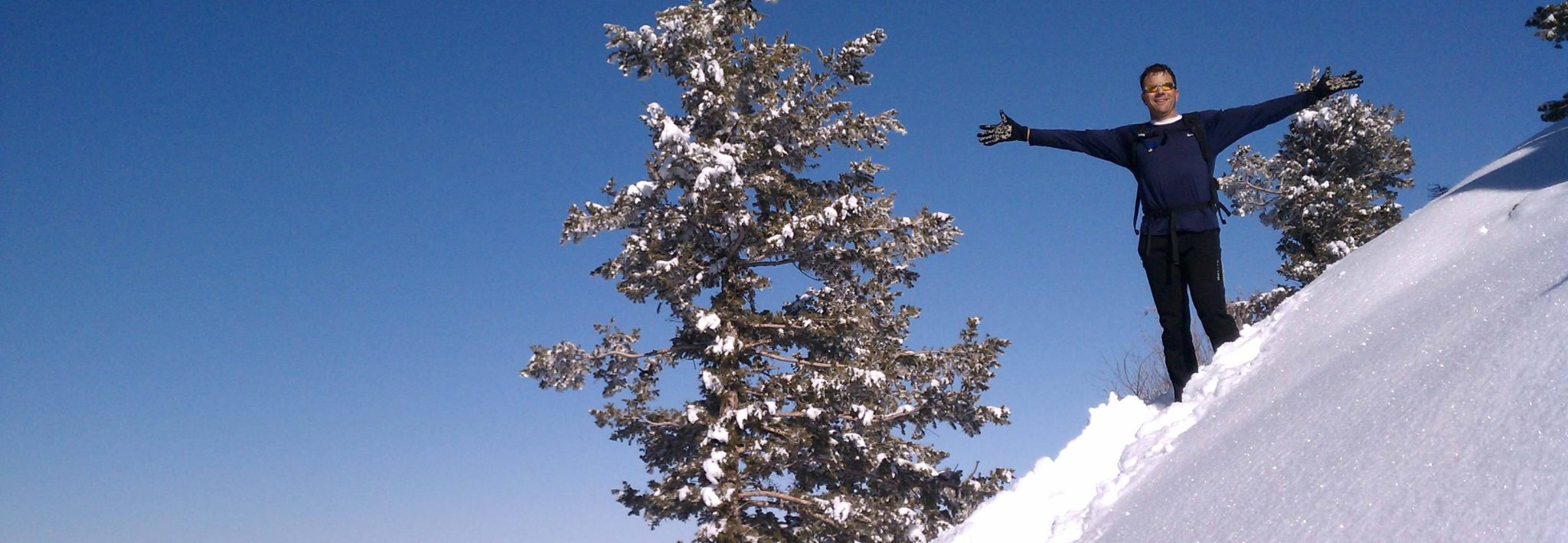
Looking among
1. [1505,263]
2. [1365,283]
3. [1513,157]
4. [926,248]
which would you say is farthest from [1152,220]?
[926,248]

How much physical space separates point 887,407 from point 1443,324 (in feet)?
32.0

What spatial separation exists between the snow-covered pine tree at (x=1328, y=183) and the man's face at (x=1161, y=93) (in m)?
15.7

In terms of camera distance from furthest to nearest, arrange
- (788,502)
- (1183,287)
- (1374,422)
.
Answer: (788,502) < (1183,287) < (1374,422)

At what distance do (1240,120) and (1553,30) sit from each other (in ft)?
34.8

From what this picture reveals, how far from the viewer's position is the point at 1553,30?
41.3ft

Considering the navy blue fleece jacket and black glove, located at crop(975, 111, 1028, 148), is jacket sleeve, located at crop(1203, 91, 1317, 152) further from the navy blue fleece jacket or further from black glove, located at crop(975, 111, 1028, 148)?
black glove, located at crop(975, 111, 1028, 148)

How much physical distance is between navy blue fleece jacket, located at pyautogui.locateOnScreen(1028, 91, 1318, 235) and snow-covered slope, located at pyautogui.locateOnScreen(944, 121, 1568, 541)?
80 cm

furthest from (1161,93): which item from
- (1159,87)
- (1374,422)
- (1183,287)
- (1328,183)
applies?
(1328,183)

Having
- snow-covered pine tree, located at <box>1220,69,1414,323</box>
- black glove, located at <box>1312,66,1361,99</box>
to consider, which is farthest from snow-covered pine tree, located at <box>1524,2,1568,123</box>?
black glove, located at <box>1312,66,1361,99</box>

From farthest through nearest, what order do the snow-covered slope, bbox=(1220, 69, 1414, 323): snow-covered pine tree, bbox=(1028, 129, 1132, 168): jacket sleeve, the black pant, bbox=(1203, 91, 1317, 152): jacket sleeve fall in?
bbox=(1220, 69, 1414, 323): snow-covered pine tree → bbox=(1028, 129, 1132, 168): jacket sleeve → bbox=(1203, 91, 1317, 152): jacket sleeve → the black pant → the snow-covered slope

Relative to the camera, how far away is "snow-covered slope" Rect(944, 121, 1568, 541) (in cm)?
244

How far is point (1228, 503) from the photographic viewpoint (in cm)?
306

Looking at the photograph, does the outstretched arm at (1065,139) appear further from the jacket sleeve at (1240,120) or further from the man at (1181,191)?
the jacket sleeve at (1240,120)

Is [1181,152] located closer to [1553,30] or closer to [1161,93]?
[1161,93]
